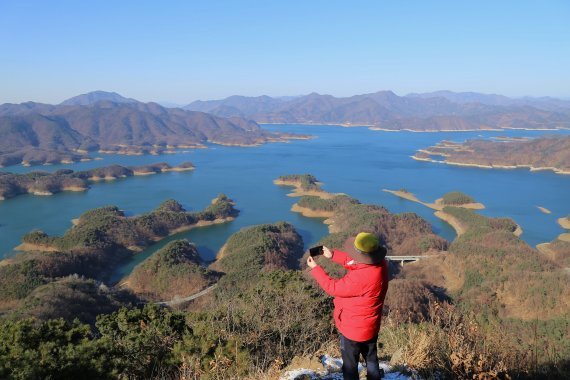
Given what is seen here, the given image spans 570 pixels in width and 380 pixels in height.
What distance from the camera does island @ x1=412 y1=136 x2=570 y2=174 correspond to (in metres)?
58.8

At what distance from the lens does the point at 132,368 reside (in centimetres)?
389

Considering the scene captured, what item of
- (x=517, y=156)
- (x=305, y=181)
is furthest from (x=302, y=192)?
(x=517, y=156)

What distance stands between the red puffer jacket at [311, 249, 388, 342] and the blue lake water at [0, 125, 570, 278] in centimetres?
2368

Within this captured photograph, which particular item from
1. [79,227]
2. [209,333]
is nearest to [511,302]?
[209,333]

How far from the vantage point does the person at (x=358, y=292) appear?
2.18 m

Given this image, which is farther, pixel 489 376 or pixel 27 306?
pixel 27 306

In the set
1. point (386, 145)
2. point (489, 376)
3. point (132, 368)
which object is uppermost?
point (489, 376)

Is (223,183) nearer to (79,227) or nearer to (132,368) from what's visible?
(79,227)

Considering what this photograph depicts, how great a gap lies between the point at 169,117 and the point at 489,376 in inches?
5228

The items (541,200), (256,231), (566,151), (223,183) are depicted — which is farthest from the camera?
(566,151)

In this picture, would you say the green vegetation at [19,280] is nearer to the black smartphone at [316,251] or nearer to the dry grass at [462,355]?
the dry grass at [462,355]

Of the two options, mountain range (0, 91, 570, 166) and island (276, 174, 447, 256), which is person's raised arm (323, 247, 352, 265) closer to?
island (276, 174, 447, 256)

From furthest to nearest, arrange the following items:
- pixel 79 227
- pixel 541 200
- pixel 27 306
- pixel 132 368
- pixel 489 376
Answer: pixel 541 200, pixel 79 227, pixel 27 306, pixel 132 368, pixel 489 376

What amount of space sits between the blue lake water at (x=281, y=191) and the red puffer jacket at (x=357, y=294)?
2368 centimetres
